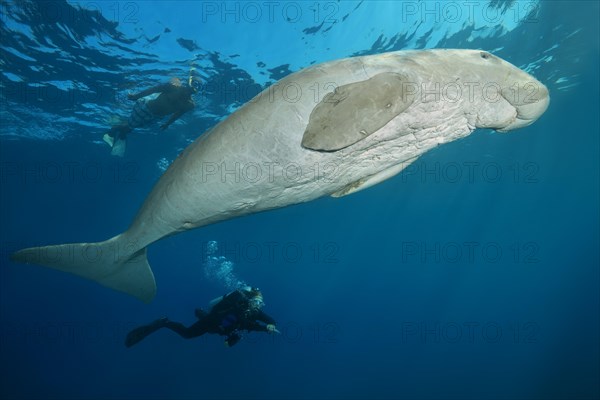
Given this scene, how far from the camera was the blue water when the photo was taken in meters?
11.9

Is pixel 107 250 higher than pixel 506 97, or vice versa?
pixel 506 97

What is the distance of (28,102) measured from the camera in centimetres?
1622

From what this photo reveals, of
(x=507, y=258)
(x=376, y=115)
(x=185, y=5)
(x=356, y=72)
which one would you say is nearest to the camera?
(x=376, y=115)

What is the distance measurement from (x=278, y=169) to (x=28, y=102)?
63.0 ft

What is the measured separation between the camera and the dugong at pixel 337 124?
6.94ft

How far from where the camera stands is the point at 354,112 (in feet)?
6.71

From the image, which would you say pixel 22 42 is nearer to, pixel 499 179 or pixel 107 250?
pixel 107 250

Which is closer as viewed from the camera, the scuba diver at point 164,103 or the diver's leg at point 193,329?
the diver's leg at point 193,329

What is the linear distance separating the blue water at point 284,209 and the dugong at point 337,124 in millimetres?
9531

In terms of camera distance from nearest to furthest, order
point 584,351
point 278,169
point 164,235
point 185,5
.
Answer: point 278,169 → point 164,235 → point 185,5 → point 584,351

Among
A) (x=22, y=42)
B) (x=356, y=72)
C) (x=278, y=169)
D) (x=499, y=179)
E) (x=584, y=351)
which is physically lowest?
(x=584, y=351)

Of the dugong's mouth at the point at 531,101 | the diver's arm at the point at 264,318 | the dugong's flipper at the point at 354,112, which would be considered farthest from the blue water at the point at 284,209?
the dugong's flipper at the point at 354,112

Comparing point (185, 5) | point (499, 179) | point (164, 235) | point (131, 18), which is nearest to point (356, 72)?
point (164, 235)

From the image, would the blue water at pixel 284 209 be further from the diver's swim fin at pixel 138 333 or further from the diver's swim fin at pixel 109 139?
the diver's swim fin at pixel 138 333
